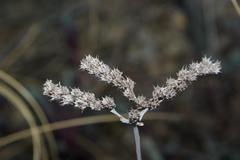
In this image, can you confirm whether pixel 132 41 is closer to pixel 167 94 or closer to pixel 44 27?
pixel 44 27

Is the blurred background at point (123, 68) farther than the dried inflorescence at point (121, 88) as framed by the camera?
Yes

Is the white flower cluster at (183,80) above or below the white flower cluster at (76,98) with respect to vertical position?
above

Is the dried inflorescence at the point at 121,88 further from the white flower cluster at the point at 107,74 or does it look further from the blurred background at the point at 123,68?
the blurred background at the point at 123,68

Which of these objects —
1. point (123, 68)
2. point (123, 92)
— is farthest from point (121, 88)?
point (123, 68)

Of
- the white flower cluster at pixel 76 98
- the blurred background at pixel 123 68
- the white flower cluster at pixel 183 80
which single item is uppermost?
the blurred background at pixel 123 68

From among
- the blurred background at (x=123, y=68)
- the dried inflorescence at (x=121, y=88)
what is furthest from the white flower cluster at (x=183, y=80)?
the blurred background at (x=123, y=68)

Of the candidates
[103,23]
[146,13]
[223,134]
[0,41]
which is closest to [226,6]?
[146,13]

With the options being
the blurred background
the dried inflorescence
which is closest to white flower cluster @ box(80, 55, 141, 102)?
the dried inflorescence
